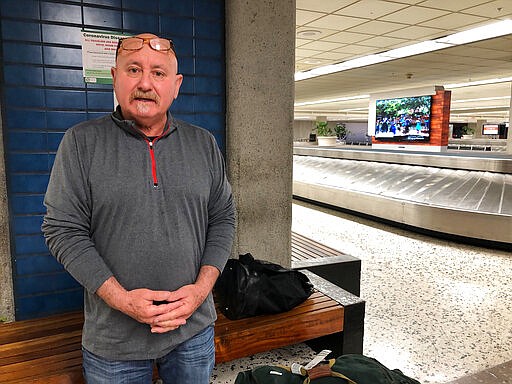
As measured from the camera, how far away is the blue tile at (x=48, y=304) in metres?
2.43

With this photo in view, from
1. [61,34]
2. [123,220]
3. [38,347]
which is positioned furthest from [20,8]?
[38,347]

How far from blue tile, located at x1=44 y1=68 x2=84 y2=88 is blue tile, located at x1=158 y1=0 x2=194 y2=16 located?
0.66m

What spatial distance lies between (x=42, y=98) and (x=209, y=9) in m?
1.19

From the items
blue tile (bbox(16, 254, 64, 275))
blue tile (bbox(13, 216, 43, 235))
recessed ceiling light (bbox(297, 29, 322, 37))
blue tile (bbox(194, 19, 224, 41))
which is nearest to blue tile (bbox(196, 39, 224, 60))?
blue tile (bbox(194, 19, 224, 41))

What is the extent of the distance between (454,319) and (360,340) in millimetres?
1305

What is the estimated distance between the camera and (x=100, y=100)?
8.20 feet

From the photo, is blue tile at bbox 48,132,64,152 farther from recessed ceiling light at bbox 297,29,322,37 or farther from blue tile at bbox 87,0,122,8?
recessed ceiling light at bbox 297,29,322,37

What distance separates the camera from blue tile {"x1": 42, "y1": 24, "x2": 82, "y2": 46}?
7.64ft

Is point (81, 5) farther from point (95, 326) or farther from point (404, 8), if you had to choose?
point (404, 8)

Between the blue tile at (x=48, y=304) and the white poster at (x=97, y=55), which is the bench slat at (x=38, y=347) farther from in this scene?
the white poster at (x=97, y=55)

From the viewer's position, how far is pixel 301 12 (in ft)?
19.4

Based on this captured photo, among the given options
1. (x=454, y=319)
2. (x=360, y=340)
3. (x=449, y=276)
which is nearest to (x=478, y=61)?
(x=449, y=276)

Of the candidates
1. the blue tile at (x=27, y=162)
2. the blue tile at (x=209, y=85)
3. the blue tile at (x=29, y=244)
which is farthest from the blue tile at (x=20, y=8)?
the blue tile at (x=29, y=244)

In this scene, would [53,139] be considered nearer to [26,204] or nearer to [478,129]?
[26,204]
